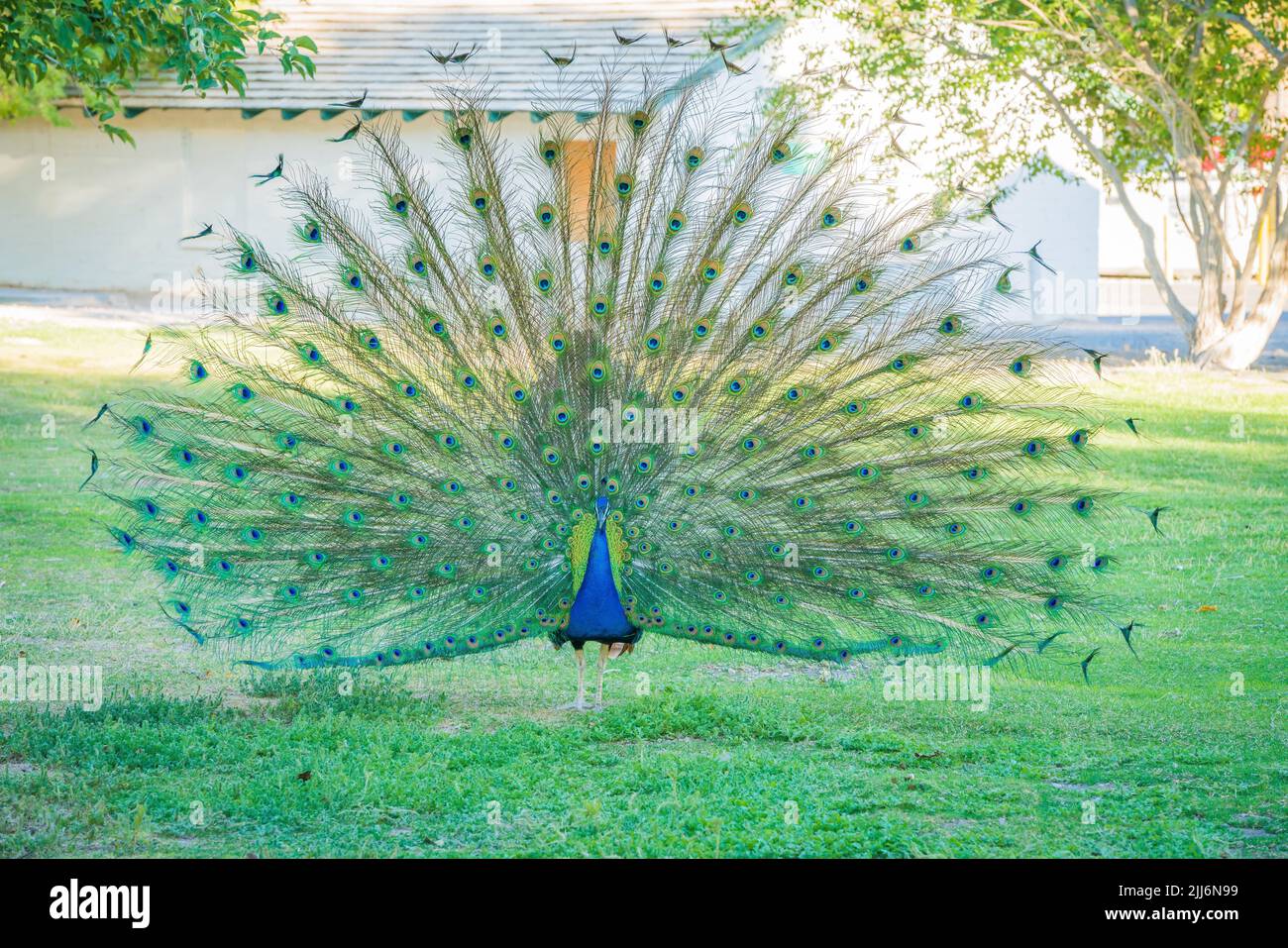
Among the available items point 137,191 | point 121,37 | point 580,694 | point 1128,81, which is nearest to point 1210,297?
point 1128,81

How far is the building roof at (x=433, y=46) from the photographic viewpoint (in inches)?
1029

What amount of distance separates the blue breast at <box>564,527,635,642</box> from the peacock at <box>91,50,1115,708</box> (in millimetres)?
15

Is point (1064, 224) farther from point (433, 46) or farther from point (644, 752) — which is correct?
point (644, 752)

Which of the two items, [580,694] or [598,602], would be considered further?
[580,694]

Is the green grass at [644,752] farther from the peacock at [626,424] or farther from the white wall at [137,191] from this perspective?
the white wall at [137,191]

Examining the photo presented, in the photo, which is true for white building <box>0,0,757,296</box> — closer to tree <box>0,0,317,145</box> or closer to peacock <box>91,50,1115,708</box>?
tree <box>0,0,317,145</box>

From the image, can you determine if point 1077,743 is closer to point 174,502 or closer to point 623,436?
point 623,436

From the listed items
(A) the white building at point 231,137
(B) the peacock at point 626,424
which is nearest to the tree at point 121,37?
(B) the peacock at point 626,424

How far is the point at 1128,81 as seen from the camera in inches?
715

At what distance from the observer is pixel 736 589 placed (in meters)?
6.68

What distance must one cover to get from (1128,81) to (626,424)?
45.5 ft

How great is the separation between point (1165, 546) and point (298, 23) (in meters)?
23.5

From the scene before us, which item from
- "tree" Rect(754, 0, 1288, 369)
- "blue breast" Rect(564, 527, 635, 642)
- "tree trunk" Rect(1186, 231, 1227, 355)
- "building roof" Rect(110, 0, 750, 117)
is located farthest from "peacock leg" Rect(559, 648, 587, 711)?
"building roof" Rect(110, 0, 750, 117)

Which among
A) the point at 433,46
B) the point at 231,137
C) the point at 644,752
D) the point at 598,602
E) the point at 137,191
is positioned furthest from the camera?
the point at 137,191
